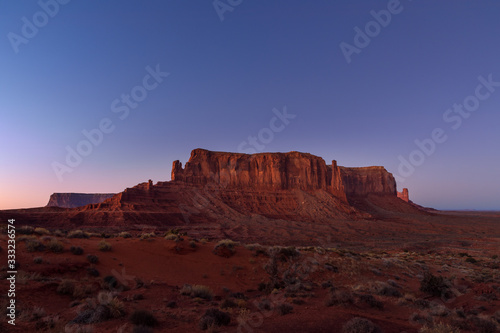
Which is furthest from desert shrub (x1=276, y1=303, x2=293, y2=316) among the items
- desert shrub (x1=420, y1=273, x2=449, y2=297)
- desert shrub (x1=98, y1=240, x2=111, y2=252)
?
desert shrub (x1=98, y1=240, x2=111, y2=252)

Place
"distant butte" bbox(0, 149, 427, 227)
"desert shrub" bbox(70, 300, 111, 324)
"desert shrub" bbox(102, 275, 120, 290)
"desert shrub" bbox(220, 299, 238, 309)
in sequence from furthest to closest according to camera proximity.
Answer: "distant butte" bbox(0, 149, 427, 227) < "desert shrub" bbox(102, 275, 120, 290) < "desert shrub" bbox(220, 299, 238, 309) < "desert shrub" bbox(70, 300, 111, 324)

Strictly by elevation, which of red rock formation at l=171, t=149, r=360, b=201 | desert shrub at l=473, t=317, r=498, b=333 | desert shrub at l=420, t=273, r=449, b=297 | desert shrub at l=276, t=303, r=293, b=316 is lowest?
desert shrub at l=420, t=273, r=449, b=297

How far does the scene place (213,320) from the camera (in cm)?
639

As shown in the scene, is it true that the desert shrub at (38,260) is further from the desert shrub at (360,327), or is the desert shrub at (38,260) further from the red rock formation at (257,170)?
the red rock formation at (257,170)

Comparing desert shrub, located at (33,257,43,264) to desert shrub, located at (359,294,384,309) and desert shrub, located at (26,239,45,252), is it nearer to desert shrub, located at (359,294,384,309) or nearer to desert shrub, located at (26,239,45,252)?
desert shrub, located at (26,239,45,252)

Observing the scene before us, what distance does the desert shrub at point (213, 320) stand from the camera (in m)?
6.34

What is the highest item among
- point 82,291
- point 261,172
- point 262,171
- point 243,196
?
point 262,171

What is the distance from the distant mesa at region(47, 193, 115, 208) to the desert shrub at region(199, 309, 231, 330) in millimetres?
130249

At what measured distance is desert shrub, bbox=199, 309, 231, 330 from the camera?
20.8 ft

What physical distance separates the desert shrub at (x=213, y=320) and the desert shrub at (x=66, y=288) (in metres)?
5.53

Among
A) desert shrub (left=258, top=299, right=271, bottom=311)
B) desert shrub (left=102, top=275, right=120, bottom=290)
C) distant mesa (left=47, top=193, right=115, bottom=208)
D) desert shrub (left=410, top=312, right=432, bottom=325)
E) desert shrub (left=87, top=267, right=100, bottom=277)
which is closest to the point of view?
desert shrub (left=410, top=312, right=432, bottom=325)

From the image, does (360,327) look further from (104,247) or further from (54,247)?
(54,247)

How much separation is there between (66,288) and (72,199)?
140784 mm

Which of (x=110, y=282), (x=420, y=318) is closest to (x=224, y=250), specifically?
(x=110, y=282)
